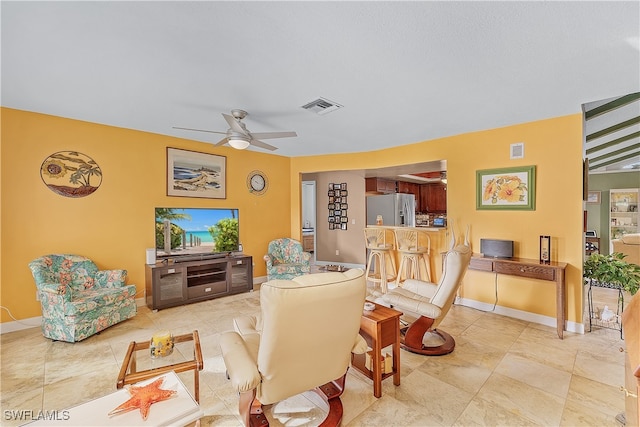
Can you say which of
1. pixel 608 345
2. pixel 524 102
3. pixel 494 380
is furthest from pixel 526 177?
pixel 494 380

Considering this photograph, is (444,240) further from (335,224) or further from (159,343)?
(159,343)

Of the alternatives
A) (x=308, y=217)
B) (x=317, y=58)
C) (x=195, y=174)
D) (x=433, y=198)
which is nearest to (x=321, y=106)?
(x=317, y=58)

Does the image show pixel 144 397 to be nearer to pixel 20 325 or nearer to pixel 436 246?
pixel 20 325

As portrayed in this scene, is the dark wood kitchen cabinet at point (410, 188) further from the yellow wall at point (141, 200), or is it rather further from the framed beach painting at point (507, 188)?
the framed beach painting at point (507, 188)

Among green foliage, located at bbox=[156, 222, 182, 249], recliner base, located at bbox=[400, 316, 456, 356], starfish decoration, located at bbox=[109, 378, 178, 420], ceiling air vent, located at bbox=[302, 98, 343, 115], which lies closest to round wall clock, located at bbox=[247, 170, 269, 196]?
green foliage, located at bbox=[156, 222, 182, 249]

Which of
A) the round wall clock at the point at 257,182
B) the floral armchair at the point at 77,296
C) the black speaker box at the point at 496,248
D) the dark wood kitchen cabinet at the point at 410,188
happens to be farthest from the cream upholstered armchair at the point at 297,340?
the dark wood kitchen cabinet at the point at 410,188

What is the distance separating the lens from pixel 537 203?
11.4 feet

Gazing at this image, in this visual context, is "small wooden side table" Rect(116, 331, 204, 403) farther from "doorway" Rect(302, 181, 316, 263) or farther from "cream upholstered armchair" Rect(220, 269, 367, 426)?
"doorway" Rect(302, 181, 316, 263)

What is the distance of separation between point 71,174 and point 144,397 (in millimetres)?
3395

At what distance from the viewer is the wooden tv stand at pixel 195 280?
12.4 ft

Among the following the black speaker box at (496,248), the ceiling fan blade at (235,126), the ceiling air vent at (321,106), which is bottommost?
the black speaker box at (496,248)

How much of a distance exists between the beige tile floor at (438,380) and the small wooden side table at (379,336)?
0.10 meters

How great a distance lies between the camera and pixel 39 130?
3.26 m

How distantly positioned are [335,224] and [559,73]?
4978 mm
